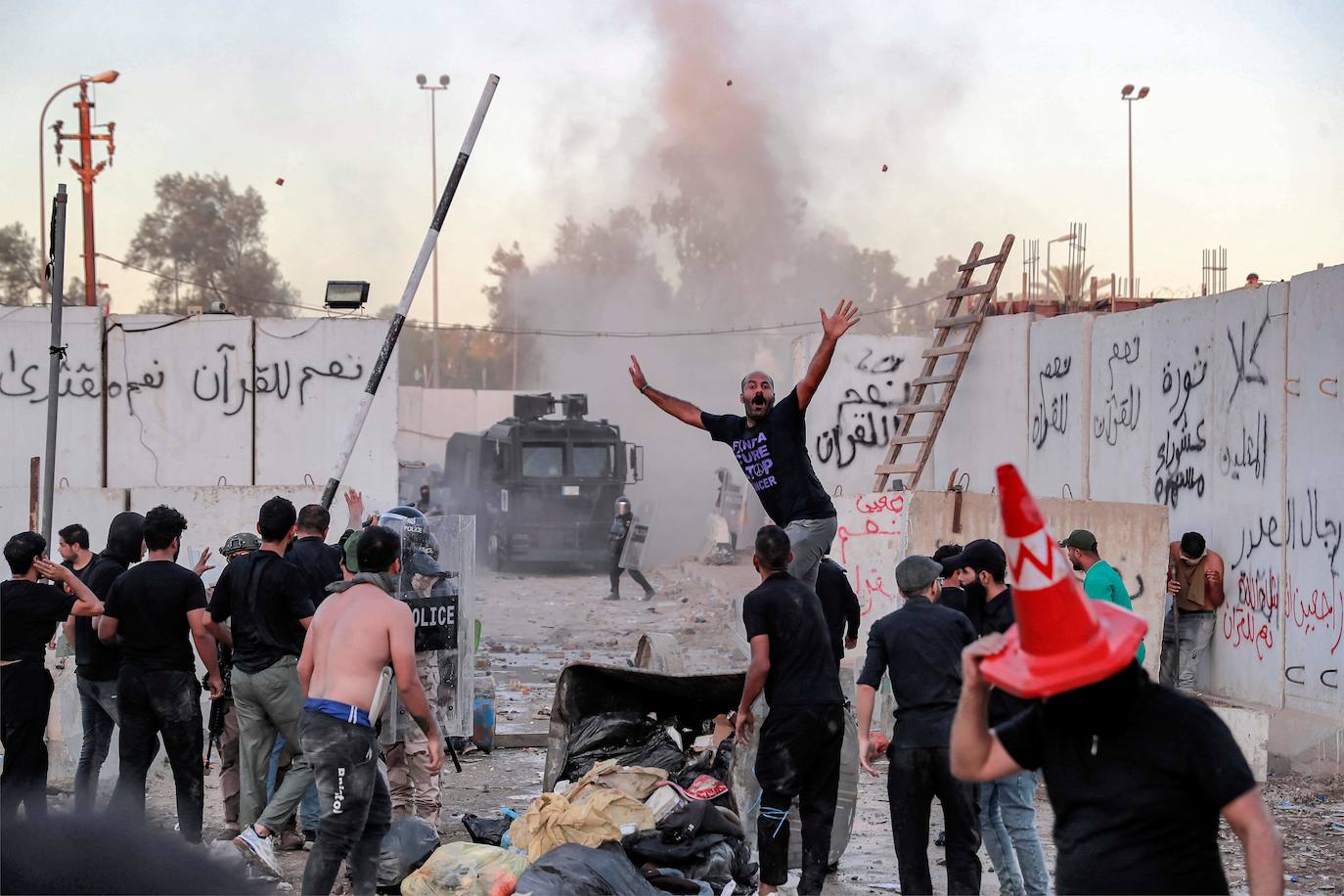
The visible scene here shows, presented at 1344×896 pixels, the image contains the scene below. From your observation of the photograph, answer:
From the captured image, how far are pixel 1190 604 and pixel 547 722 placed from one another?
5.33 metres

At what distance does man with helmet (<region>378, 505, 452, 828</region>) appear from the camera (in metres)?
7.20

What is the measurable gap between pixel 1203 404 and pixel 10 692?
9267 millimetres

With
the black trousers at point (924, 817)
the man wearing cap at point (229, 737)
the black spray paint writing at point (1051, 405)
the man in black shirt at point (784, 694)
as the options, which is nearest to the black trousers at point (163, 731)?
the man wearing cap at point (229, 737)

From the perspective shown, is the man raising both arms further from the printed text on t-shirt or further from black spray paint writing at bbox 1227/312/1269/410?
black spray paint writing at bbox 1227/312/1269/410

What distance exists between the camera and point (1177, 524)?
11672 millimetres

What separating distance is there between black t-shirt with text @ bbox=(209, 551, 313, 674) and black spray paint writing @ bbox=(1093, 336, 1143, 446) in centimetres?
860

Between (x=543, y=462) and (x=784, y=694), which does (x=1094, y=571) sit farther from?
(x=543, y=462)

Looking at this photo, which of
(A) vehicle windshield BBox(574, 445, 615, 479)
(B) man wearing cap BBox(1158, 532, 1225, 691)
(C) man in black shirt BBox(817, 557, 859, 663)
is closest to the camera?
(C) man in black shirt BBox(817, 557, 859, 663)

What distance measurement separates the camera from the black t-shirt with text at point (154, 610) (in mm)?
6520

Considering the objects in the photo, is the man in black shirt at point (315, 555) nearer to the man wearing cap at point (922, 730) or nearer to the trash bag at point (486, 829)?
the trash bag at point (486, 829)

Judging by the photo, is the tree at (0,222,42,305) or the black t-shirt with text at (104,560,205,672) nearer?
the black t-shirt with text at (104,560,205,672)

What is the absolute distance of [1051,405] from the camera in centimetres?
1434

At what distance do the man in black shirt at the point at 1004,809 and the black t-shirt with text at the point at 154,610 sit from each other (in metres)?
3.74

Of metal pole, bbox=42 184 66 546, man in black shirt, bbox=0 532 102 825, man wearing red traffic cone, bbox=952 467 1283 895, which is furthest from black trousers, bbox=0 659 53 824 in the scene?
man wearing red traffic cone, bbox=952 467 1283 895
